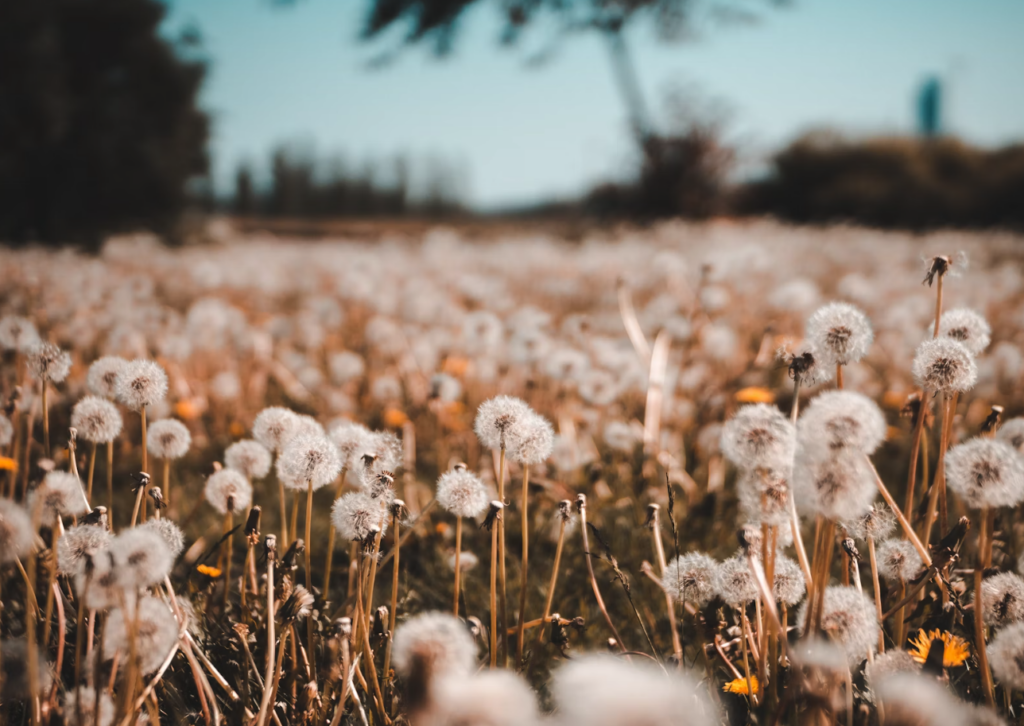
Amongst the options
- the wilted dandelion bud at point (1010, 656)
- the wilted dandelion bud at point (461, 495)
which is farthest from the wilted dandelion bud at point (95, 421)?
the wilted dandelion bud at point (1010, 656)

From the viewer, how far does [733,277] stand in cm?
509

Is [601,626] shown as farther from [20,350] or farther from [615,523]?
[20,350]

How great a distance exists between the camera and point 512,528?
2080mm

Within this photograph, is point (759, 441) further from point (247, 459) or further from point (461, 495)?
point (247, 459)

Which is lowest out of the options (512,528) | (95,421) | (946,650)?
(512,528)

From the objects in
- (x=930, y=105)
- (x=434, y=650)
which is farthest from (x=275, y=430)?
(x=930, y=105)

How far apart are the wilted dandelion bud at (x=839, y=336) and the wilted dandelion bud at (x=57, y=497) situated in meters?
1.17

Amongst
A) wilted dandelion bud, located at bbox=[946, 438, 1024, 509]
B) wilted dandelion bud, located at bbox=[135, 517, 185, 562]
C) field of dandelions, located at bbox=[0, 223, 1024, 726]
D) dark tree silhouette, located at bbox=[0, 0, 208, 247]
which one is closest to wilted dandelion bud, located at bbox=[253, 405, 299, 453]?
field of dandelions, located at bbox=[0, 223, 1024, 726]

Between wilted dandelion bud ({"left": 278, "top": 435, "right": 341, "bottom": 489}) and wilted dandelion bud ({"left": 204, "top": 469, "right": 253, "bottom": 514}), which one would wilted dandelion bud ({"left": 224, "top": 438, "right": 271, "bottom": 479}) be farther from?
wilted dandelion bud ({"left": 278, "top": 435, "right": 341, "bottom": 489})

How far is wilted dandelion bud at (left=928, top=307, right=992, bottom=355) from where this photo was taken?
123 cm

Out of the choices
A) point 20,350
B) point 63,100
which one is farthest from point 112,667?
point 63,100

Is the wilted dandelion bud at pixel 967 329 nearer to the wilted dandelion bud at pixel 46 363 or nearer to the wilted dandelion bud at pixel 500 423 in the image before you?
the wilted dandelion bud at pixel 500 423

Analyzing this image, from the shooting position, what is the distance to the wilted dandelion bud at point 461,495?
108cm

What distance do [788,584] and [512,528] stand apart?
1.11 m
